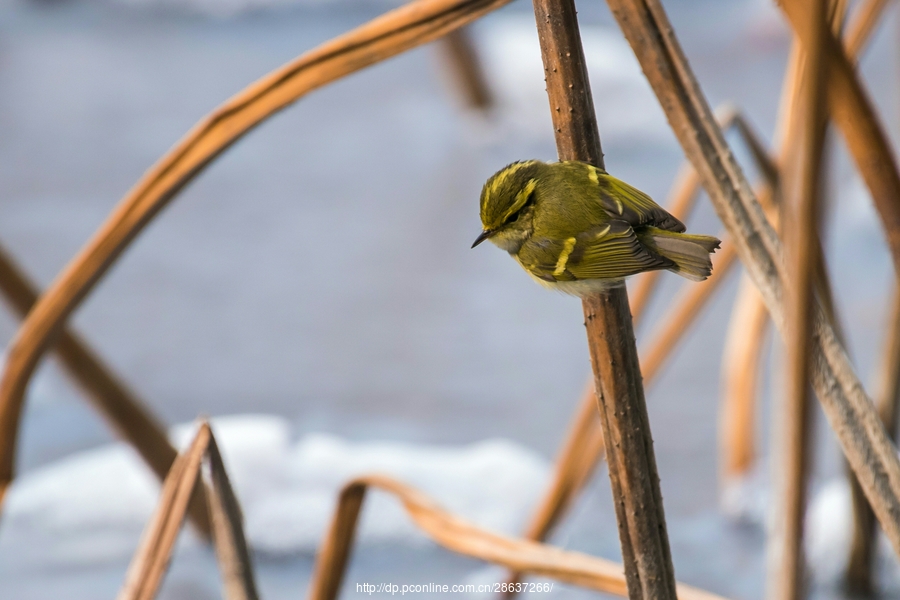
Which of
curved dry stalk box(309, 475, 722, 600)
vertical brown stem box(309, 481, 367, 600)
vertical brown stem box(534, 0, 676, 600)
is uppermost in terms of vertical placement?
vertical brown stem box(534, 0, 676, 600)

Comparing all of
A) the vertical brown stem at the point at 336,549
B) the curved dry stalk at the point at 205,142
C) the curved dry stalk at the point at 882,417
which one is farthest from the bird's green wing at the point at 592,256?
the curved dry stalk at the point at 882,417

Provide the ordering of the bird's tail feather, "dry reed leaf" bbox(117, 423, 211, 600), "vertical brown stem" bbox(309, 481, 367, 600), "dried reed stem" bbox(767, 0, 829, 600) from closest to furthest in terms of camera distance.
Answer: "dried reed stem" bbox(767, 0, 829, 600), the bird's tail feather, "dry reed leaf" bbox(117, 423, 211, 600), "vertical brown stem" bbox(309, 481, 367, 600)

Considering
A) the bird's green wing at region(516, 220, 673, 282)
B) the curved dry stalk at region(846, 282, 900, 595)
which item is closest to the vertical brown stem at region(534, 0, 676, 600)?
the bird's green wing at region(516, 220, 673, 282)

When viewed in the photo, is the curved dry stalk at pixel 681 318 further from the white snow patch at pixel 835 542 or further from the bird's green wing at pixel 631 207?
the bird's green wing at pixel 631 207

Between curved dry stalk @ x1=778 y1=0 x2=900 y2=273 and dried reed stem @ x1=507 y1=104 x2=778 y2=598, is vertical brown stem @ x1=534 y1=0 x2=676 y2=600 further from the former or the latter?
dried reed stem @ x1=507 y1=104 x2=778 y2=598

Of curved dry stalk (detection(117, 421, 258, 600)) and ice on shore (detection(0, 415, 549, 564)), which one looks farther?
ice on shore (detection(0, 415, 549, 564))

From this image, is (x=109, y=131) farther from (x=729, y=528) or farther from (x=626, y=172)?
(x=729, y=528)

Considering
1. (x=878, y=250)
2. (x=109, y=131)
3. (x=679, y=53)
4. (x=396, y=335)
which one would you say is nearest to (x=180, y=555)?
(x=396, y=335)
